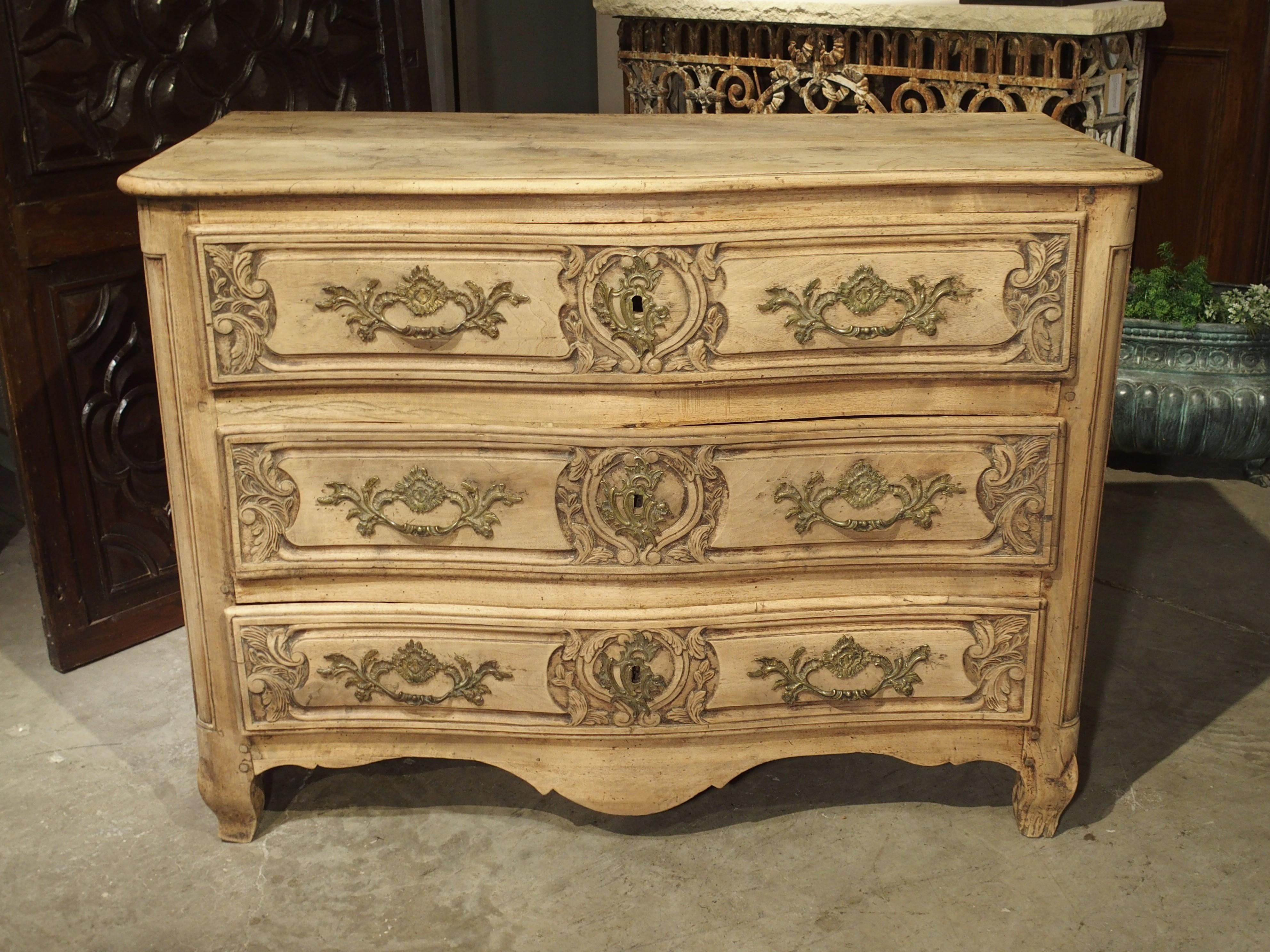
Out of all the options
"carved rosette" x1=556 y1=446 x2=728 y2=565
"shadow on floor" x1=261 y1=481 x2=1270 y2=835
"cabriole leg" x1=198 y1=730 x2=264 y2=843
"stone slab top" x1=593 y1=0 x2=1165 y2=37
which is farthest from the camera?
"stone slab top" x1=593 y1=0 x2=1165 y2=37

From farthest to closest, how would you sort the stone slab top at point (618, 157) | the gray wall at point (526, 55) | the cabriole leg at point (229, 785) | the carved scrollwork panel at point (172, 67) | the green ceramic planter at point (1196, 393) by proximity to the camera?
the gray wall at point (526, 55), the green ceramic planter at point (1196, 393), the carved scrollwork panel at point (172, 67), the cabriole leg at point (229, 785), the stone slab top at point (618, 157)

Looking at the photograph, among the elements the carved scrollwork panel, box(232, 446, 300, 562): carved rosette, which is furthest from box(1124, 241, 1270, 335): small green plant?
box(232, 446, 300, 562): carved rosette

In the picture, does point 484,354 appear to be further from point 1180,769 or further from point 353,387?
point 1180,769

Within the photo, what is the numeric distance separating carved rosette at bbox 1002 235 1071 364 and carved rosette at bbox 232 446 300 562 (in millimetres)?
1127

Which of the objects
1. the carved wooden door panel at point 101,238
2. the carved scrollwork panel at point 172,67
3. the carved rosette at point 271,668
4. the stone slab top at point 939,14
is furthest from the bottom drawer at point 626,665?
the stone slab top at point 939,14

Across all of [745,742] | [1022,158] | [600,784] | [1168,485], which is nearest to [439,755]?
[600,784]

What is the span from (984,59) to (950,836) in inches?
96.1

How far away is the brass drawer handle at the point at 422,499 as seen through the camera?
207cm

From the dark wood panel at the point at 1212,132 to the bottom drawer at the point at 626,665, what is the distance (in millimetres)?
2761

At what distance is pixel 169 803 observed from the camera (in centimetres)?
244

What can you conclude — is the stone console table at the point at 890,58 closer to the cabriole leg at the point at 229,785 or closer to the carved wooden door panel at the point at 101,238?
the carved wooden door panel at the point at 101,238

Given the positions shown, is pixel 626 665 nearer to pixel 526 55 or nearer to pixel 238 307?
pixel 238 307

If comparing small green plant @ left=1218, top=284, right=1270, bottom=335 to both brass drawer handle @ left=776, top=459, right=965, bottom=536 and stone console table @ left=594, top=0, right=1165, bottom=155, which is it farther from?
brass drawer handle @ left=776, top=459, right=965, bottom=536

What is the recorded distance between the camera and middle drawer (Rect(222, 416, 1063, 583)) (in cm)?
205
